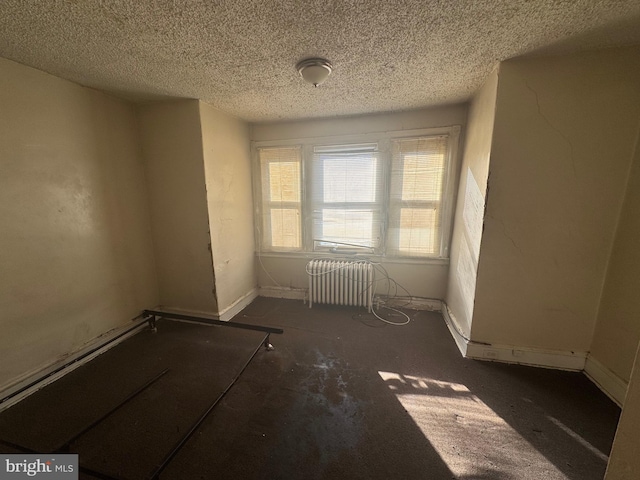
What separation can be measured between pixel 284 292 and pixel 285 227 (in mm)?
919

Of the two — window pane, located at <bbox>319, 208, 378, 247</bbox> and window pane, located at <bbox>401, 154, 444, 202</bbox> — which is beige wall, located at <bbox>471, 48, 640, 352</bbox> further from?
window pane, located at <bbox>319, 208, 378, 247</bbox>

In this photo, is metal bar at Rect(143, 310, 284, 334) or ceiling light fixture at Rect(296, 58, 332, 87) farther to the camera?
metal bar at Rect(143, 310, 284, 334)

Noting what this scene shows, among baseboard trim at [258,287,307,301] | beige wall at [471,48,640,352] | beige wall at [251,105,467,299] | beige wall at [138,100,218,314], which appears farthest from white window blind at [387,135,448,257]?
beige wall at [138,100,218,314]

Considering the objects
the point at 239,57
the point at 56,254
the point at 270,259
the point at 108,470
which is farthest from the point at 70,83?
the point at 108,470

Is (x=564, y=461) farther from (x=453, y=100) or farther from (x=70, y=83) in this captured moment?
(x=70, y=83)

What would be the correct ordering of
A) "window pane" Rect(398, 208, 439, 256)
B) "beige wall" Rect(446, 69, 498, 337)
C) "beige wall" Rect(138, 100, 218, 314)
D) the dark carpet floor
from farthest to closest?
1. "window pane" Rect(398, 208, 439, 256)
2. "beige wall" Rect(138, 100, 218, 314)
3. "beige wall" Rect(446, 69, 498, 337)
4. the dark carpet floor

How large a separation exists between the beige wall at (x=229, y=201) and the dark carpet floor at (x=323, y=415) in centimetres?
88

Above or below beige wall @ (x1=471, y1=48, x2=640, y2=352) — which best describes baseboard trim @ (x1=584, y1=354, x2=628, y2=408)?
below

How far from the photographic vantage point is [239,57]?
5.30 feet

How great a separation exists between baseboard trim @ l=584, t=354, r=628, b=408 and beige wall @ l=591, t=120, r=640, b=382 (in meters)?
0.03

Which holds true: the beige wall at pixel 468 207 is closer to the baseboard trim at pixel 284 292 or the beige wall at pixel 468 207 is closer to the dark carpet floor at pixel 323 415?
the dark carpet floor at pixel 323 415

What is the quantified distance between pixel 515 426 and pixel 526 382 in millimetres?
497

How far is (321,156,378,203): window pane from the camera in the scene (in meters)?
2.95

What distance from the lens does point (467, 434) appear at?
1467mm
